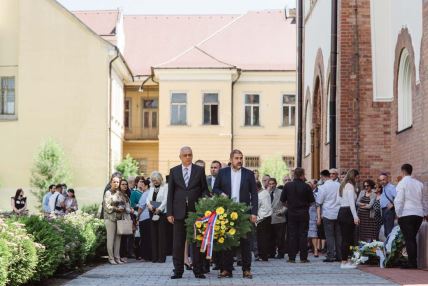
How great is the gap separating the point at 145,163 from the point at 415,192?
4075 cm

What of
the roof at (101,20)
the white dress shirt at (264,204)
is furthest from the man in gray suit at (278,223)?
the roof at (101,20)

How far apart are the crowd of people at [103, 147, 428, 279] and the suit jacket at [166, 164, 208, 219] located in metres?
0.02

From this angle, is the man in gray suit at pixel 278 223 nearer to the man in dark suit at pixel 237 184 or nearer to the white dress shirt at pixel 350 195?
the white dress shirt at pixel 350 195

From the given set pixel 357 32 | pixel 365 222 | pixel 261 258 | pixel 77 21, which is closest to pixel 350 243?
pixel 365 222

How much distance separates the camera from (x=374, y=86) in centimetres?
2520

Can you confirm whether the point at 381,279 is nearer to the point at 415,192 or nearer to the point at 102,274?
the point at 415,192

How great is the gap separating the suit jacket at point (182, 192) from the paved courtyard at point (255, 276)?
1.09m

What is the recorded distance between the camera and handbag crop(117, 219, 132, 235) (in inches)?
824

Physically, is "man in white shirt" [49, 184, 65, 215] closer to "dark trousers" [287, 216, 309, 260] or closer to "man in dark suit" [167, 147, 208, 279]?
"dark trousers" [287, 216, 309, 260]

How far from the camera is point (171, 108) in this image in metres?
55.1

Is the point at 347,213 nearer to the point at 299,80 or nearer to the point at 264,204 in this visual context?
the point at 264,204

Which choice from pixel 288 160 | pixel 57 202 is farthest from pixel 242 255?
pixel 288 160

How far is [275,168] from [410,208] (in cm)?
3266

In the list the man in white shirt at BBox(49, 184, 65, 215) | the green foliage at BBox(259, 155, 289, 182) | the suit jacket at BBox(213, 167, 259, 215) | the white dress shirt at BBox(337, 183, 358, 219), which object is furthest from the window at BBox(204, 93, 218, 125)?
the suit jacket at BBox(213, 167, 259, 215)
